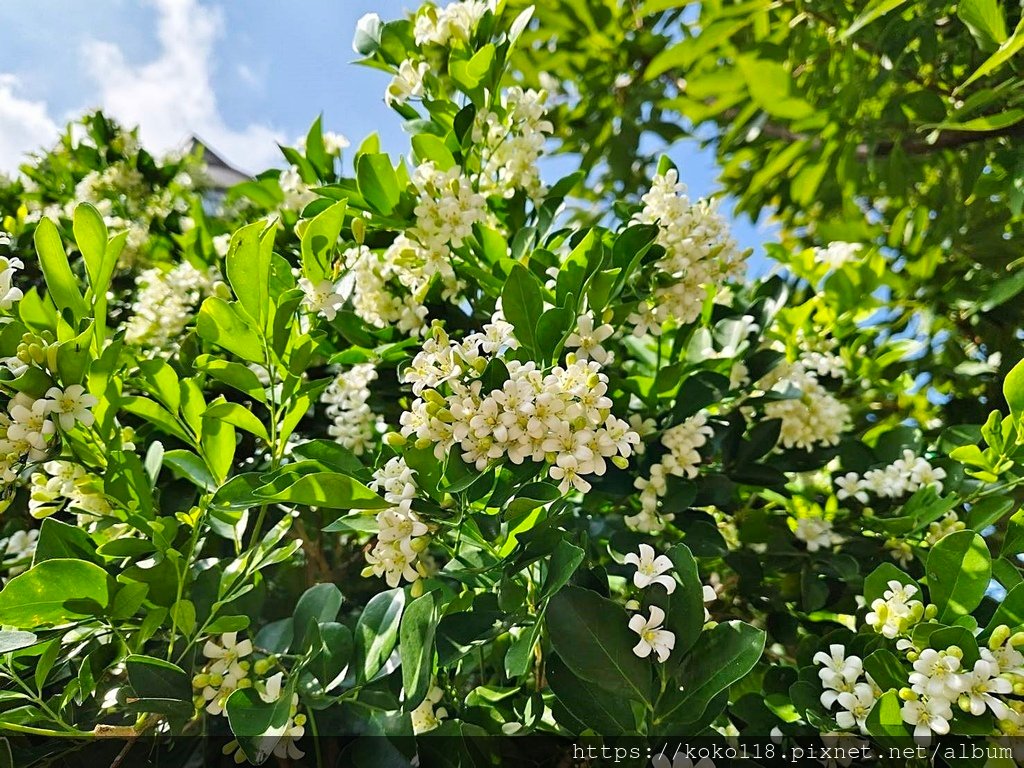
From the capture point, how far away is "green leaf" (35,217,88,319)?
0.64 meters

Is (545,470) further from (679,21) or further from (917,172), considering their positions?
(679,21)

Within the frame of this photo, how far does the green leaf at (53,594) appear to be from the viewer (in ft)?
1.74

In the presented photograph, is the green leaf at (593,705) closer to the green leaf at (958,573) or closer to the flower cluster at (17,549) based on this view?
the green leaf at (958,573)

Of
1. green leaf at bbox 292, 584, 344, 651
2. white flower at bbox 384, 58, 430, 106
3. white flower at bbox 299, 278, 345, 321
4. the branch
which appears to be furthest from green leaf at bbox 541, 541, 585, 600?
the branch

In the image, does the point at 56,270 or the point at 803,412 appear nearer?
the point at 56,270

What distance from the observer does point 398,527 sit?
0.58 m

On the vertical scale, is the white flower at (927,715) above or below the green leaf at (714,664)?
below

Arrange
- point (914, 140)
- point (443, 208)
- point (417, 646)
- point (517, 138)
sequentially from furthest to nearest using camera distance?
point (914, 140)
point (517, 138)
point (443, 208)
point (417, 646)

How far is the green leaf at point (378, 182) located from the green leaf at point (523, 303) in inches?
9.0

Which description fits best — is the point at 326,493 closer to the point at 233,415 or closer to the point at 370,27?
the point at 233,415

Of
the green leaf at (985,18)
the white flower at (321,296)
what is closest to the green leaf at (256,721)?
the white flower at (321,296)

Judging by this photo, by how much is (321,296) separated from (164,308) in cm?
51

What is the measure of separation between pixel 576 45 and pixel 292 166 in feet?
2.83

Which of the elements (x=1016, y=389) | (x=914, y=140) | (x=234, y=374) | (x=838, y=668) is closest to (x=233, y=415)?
(x=234, y=374)
